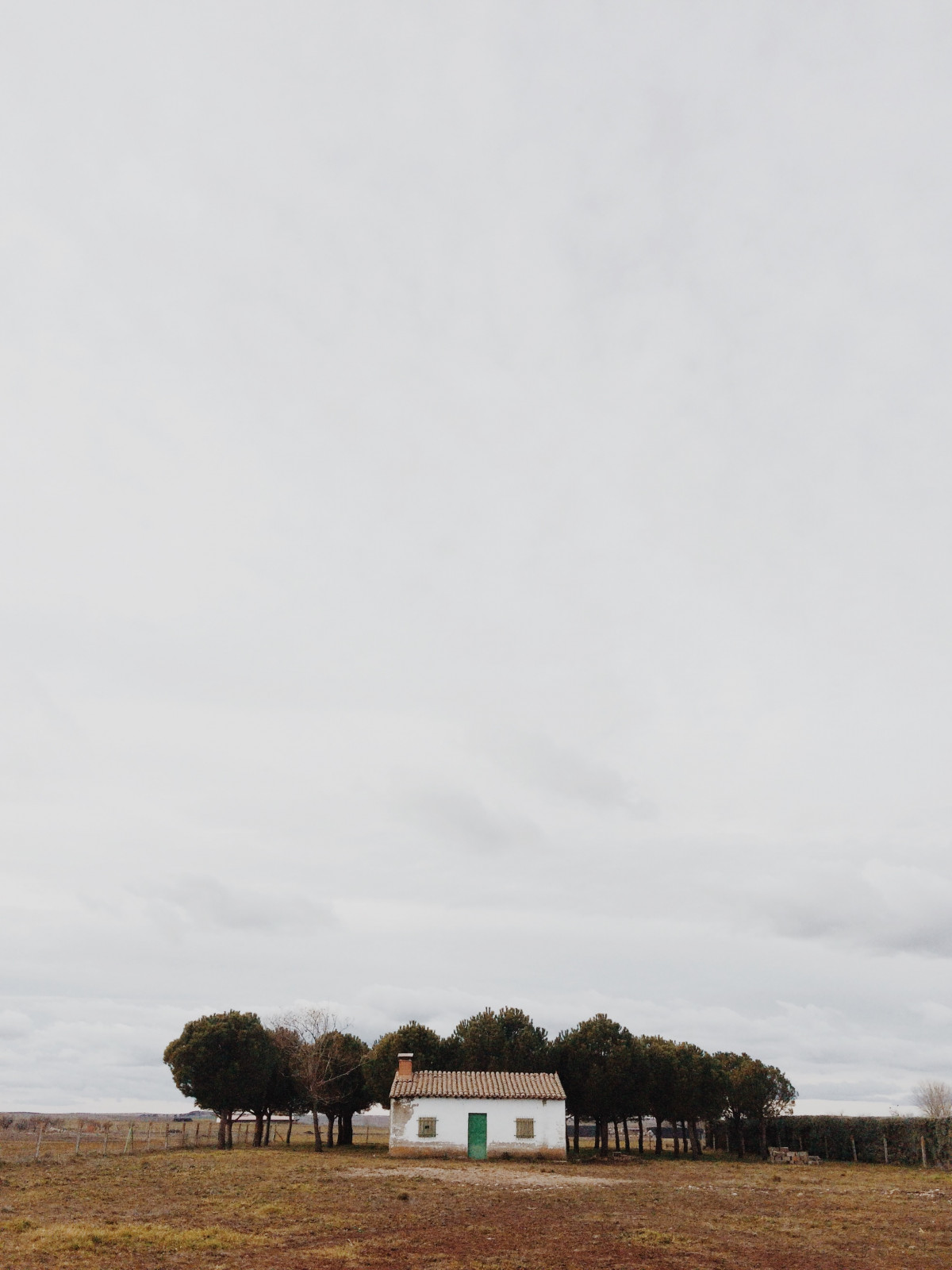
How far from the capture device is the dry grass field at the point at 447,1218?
55.9 feet

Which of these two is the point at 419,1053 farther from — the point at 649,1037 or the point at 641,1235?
the point at 641,1235

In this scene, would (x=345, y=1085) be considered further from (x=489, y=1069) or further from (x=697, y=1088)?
(x=697, y=1088)

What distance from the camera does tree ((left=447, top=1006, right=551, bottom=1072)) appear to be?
54594 mm

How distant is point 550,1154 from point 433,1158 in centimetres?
604

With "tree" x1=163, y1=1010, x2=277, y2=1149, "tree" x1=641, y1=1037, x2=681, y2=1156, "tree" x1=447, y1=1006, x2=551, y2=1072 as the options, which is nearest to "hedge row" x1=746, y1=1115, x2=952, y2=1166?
"tree" x1=641, y1=1037, x2=681, y2=1156

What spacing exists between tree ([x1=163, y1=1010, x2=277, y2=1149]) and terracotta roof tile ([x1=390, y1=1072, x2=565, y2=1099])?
39.3 feet

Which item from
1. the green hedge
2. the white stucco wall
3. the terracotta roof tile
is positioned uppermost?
the terracotta roof tile

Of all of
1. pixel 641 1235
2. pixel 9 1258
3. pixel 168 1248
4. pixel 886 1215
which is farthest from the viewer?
pixel 886 1215

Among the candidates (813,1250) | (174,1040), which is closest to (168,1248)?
(813,1250)

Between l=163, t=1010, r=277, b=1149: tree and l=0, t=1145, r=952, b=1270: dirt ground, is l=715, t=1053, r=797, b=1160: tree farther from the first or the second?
l=163, t=1010, r=277, b=1149: tree

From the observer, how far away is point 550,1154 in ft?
145

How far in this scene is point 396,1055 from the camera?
54.6 metres

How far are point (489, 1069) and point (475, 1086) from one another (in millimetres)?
9951

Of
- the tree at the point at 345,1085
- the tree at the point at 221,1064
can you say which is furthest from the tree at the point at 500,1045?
the tree at the point at 221,1064
